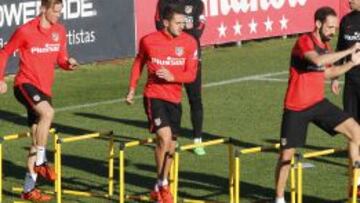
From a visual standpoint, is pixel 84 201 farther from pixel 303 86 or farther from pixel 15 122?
pixel 15 122

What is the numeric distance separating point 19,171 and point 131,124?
3.76 m

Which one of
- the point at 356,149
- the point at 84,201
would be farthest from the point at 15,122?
the point at 356,149

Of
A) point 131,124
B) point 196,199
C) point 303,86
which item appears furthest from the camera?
point 131,124

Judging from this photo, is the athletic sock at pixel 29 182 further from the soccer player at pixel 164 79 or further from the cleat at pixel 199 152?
the cleat at pixel 199 152

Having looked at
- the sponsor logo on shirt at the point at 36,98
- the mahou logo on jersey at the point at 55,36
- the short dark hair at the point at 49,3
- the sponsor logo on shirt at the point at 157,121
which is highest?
the short dark hair at the point at 49,3

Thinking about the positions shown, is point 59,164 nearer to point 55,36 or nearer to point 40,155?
point 40,155

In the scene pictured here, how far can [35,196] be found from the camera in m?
15.5

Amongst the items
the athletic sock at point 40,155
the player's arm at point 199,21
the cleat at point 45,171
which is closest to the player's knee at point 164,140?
the cleat at point 45,171

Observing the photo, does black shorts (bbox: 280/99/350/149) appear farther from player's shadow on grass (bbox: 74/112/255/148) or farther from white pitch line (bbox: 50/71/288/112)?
white pitch line (bbox: 50/71/288/112)

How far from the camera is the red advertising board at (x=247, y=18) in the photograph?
2784cm

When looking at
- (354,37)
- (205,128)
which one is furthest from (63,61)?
(205,128)

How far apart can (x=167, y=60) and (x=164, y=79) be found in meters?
0.28

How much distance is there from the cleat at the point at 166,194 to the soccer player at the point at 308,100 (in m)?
1.17

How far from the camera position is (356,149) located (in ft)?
50.1
